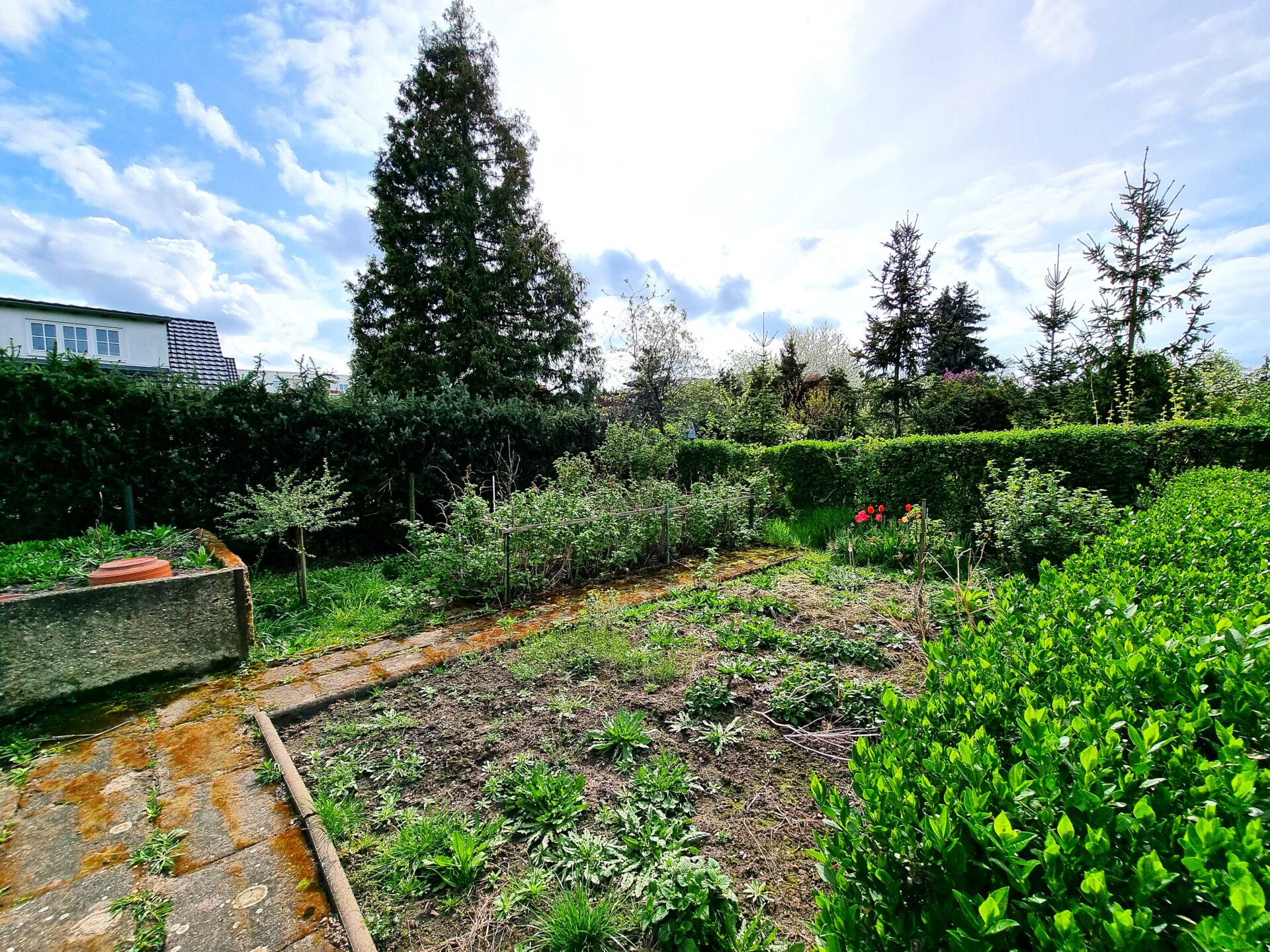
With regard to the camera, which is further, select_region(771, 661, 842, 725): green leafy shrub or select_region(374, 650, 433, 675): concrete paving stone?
select_region(374, 650, 433, 675): concrete paving stone

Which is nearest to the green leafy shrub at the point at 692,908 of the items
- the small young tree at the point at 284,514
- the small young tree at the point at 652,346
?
the small young tree at the point at 284,514

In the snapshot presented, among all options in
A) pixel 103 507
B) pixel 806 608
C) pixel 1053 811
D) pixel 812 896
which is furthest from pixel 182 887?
pixel 103 507

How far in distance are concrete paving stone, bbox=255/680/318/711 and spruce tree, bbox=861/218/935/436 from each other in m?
13.0

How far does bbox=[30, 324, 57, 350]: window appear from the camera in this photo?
56.9ft

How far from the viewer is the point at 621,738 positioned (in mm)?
2504

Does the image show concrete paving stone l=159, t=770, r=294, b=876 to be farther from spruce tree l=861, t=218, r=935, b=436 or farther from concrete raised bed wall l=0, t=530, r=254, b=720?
spruce tree l=861, t=218, r=935, b=436

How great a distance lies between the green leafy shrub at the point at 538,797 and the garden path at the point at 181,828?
67 centimetres

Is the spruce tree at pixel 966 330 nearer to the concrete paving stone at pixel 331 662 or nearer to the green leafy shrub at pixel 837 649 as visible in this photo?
the green leafy shrub at pixel 837 649

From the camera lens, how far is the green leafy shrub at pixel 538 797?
2.04 metres

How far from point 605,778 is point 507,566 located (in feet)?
8.65

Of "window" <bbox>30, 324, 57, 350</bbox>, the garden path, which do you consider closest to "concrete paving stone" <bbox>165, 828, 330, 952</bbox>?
the garden path

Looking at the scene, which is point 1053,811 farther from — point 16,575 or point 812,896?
point 16,575

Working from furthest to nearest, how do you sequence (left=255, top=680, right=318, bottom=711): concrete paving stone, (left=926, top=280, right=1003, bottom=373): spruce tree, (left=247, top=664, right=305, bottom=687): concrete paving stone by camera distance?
(left=926, top=280, right=1003, bottom=373): spruce tree
(left=247, top=664, right=305, bottom=687): concrete paving stone
(left=255, top=680, right=318, bottom=711): concrete paving stone

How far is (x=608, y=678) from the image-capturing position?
10.5 feet
